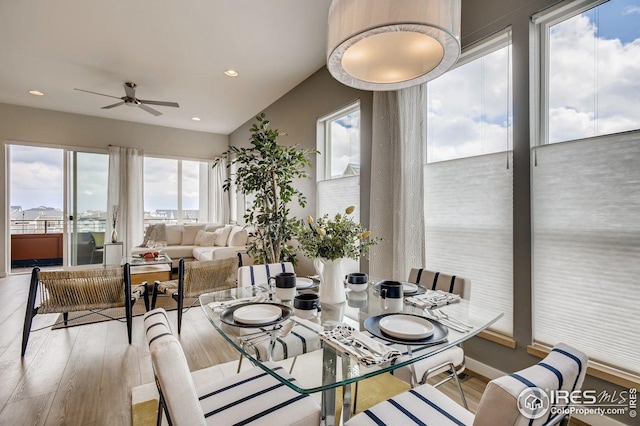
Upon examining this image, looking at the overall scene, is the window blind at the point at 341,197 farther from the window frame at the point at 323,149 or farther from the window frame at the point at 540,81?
the window frame at the point at 540,81

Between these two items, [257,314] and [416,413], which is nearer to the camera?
[416,413]

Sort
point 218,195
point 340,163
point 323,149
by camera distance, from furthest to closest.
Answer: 1. point 218,195
2. point 323,149
3. point 340,163

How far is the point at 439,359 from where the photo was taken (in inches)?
58.9

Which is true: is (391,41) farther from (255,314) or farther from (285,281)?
(255,314)

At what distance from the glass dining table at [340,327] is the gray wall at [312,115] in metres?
1.80

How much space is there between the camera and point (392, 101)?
2715 mm

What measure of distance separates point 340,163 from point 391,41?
7.86 ft

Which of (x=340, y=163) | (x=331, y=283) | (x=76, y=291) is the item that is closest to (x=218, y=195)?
(x=340, y=163)

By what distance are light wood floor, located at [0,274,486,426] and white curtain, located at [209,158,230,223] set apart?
13.1 ft

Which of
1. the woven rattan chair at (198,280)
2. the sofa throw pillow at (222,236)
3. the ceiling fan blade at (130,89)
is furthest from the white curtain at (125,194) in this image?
the woven rattan chair at (198,280)

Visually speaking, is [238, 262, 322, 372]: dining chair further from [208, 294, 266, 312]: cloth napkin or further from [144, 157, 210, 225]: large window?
[144, 157, 210, 225]: large window

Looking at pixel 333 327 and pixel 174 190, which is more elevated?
pixel 174 190

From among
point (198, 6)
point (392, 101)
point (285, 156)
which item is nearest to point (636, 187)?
point (392, 101)

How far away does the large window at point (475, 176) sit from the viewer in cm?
207
